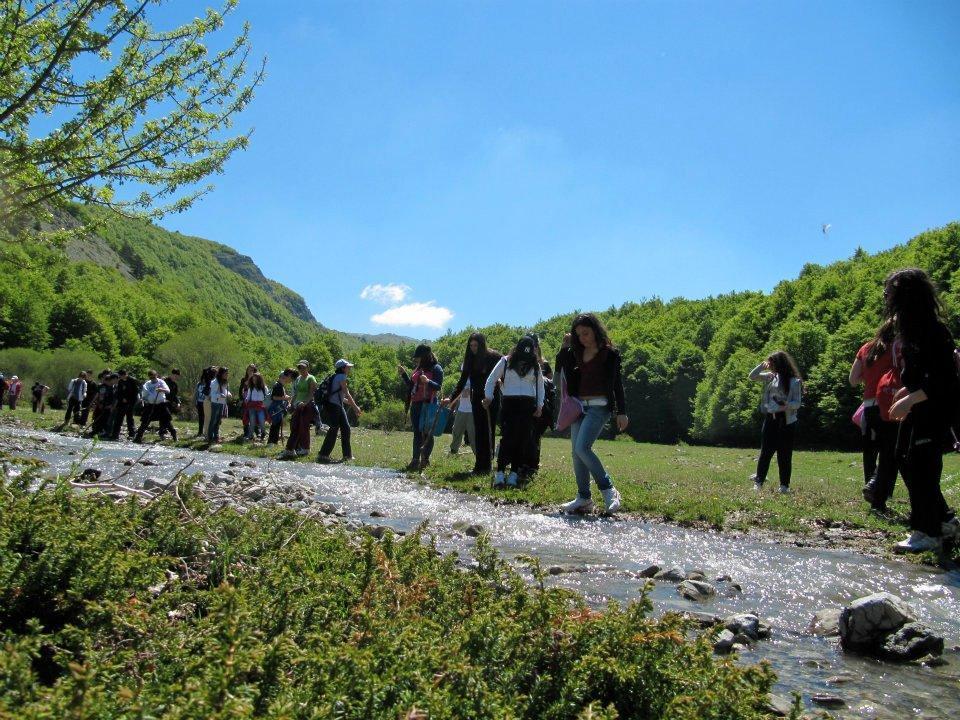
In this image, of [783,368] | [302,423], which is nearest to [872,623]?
[783,368]

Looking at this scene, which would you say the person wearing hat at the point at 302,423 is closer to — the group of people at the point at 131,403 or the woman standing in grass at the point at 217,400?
the woman standing in grass at the point at 217,400

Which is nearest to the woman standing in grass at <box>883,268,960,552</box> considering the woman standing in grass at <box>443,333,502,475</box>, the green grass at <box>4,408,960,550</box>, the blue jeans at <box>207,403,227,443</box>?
the green grass at <box>4,408,960,550</box>

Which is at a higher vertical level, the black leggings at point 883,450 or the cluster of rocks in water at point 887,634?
the black leggings at point 883,450

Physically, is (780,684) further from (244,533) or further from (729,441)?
(729,441)

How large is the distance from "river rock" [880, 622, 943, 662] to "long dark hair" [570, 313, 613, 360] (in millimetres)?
5170

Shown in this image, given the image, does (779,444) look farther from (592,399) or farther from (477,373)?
(477,373)

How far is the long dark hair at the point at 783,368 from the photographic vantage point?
11539 millimetres

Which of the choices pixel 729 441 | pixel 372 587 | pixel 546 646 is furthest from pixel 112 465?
pixel 729 441

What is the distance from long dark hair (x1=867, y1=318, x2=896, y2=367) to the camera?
23.3ft

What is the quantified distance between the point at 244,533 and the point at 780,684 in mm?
3226

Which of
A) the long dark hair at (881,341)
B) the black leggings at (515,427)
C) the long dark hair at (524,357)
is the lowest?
the black leggings at (515,427)

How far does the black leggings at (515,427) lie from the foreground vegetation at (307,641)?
6604 mm

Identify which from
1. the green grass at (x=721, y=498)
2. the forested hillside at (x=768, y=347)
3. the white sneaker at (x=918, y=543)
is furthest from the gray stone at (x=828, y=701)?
the forested hillside at (x=768, y=347)

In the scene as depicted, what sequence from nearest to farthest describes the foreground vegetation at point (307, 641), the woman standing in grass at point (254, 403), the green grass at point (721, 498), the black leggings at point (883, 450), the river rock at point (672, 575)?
the foreground vegetation at point (307, 641) → the river rock at point (672, 575) → the black leggings at point (883, 450) → the green grass at point (721, 498) → the woman standing in grass at point (254, 403)
